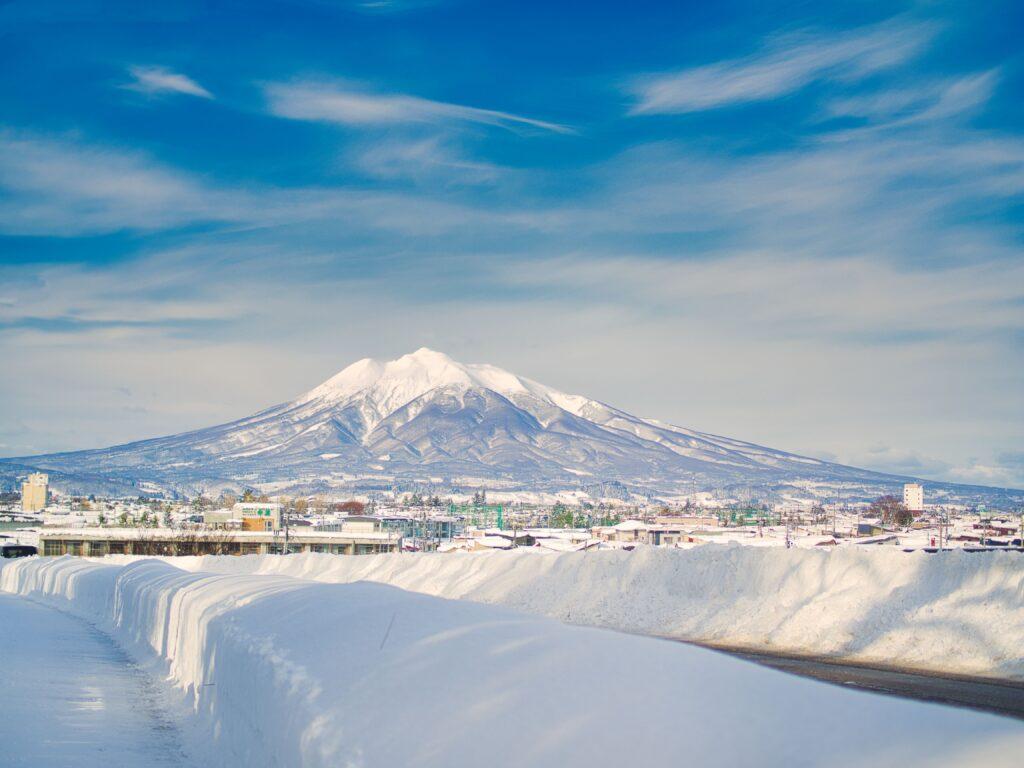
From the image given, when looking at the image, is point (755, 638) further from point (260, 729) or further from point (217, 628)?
point (260, 729)

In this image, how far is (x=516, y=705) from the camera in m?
7.67

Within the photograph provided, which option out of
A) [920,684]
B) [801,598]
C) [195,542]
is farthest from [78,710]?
[195,542]

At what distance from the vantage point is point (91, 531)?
121 m

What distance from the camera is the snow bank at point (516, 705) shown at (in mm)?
6562

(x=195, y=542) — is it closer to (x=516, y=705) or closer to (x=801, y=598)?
(x=801, y=598)

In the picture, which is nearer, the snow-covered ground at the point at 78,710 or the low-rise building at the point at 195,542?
the snow-covered ground at the point at 78,710

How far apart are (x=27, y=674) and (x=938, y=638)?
1477cm

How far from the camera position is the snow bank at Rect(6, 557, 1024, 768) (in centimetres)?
656

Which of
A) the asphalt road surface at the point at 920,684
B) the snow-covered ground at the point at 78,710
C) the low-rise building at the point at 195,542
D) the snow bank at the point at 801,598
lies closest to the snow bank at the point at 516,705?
the snow-covered ground at the point at 78,710

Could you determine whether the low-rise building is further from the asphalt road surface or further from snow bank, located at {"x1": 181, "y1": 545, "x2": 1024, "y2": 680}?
the asphalt road surface

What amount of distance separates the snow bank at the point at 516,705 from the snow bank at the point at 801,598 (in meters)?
10.5

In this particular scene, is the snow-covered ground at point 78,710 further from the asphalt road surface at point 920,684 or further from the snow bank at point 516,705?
the asphalt road surface at point 920,684

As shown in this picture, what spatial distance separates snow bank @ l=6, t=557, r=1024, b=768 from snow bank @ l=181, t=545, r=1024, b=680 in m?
10.5

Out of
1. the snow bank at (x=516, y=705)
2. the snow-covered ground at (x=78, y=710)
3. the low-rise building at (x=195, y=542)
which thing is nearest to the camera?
the snow bank at (x=516, y=705)
